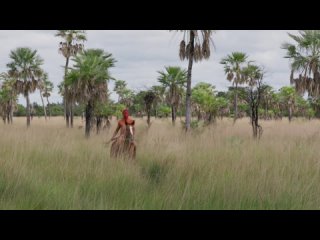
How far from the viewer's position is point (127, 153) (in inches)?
383

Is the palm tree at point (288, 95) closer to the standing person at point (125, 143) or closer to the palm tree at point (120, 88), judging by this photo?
the palm tree at point (120, 88)

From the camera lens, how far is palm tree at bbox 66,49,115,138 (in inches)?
878

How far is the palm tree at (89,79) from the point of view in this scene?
73.2ft

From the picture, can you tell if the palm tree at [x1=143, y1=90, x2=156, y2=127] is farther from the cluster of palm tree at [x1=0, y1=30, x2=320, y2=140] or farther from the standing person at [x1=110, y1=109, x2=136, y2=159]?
the standing person at [x1=110, y1=109, x2=136, y2=159]

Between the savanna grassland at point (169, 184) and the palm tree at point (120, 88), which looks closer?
the savanna grassland at point (169, 184)

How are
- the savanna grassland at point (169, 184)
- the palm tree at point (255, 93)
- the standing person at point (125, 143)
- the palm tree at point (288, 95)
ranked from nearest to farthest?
the savanna grassland at point (169, 184) < the standing person at point (125, 143) < the palm tree at point (255, 93) < the palm tree at point (288, 95)

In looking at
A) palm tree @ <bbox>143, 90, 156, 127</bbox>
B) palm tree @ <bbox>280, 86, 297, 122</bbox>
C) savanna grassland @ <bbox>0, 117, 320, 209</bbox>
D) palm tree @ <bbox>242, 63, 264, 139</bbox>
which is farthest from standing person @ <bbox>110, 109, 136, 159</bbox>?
palm tree @ <bbox>280, 86, 297, 122</bbox>

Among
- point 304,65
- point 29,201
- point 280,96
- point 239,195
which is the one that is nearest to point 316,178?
point 239,195

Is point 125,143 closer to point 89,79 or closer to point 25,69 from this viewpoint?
point 89,79

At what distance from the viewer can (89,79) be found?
22.4m

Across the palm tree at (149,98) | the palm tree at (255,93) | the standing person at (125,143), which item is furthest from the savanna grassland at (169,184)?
the palm tree at (149,98)

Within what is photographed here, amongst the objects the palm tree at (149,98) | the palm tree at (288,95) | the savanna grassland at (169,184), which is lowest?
the savanna grassland at (169,184)

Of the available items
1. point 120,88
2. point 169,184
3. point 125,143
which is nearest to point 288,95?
point 120,88
